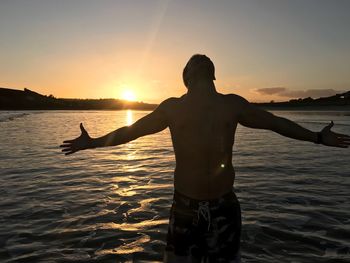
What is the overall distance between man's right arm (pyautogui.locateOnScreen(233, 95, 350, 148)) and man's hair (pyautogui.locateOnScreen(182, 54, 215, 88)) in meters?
0.38

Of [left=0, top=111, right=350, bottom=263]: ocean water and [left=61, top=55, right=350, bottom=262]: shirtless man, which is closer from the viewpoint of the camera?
[left=61, top=55, right=350, bottom=262]: shirtless man

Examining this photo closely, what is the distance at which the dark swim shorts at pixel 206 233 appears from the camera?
149 inches

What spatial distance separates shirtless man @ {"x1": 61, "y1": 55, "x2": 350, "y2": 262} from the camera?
3693 millimetres

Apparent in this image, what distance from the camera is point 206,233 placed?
3775 mm

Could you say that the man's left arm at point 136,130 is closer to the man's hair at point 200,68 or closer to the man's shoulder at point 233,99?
the man's hair at point 200,68

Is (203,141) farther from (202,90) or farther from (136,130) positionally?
(136,130)

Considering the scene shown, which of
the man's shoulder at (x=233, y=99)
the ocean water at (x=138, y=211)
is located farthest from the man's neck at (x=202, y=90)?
the ocean water at (x=138, y=211)

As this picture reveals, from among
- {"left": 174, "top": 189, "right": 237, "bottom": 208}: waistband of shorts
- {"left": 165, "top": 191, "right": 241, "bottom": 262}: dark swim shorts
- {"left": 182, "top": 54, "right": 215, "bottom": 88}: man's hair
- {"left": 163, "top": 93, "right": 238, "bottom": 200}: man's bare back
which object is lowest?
{"left": 165, "top": 191, "right": 241, "bottom": 262}: dark swim shorts

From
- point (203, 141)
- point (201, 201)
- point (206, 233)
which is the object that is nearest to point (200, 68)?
point (203, 141)

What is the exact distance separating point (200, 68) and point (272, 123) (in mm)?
990

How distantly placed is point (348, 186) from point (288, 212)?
12.8 feet

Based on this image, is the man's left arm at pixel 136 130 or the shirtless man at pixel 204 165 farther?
the man's left arm at pixel 136 130

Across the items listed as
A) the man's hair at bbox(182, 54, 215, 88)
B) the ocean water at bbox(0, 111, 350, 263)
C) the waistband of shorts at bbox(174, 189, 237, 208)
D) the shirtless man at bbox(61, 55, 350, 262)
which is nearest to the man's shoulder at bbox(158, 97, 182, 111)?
the shirtless man at bbox(61, 55, 350, 262)

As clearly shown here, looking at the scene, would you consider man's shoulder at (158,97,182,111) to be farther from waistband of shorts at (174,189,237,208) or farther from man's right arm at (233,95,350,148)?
waistband of shorts at (174,189,237,208)
